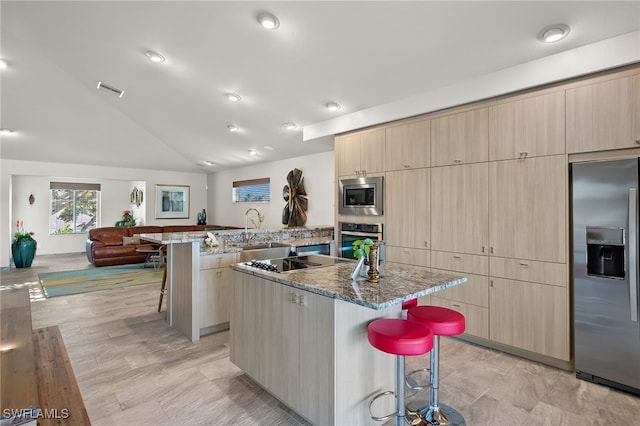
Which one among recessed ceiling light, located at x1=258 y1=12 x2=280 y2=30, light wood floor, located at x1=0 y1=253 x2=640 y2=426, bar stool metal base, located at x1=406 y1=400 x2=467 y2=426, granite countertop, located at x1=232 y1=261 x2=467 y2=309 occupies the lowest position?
light wood floor, located at x1=0 y1=253 x2=640 y2=426

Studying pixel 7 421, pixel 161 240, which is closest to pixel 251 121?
pixel 161 240

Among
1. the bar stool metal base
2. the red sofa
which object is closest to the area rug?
the red sofa

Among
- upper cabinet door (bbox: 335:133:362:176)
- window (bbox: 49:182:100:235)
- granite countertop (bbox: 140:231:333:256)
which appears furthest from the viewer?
window (bbox: 49:182:100:235)

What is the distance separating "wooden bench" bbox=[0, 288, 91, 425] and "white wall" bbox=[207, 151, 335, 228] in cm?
415

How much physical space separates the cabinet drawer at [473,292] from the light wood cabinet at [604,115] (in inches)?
54.3

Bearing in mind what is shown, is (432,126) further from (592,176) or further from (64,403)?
(64,403)

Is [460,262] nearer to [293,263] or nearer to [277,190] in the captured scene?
[293,263]

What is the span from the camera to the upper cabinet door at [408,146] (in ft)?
A: 12.0

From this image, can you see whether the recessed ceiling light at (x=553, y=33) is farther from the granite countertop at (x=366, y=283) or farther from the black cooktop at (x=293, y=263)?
the black cooktop at (x=293, y=263)

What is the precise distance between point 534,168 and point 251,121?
401 centimetres

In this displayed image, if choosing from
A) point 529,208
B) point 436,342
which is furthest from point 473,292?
point 436,342

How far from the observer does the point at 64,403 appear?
2.04 metres

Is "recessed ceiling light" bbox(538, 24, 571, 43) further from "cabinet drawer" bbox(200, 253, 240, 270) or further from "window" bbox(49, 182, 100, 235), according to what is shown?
"window" bbox(49, 182, 100, 235)

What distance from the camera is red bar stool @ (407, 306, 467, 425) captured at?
1899 millimetres
